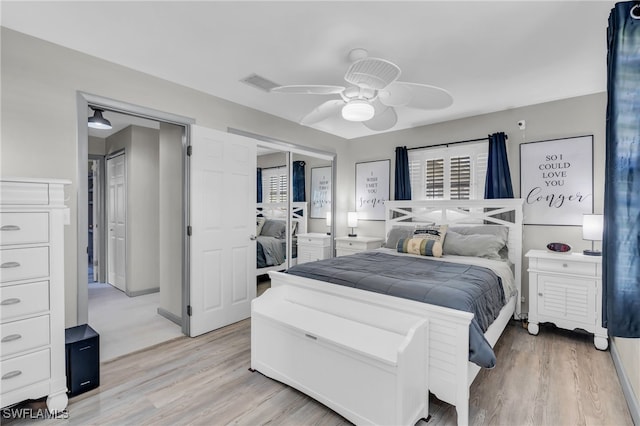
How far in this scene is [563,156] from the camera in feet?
11.3

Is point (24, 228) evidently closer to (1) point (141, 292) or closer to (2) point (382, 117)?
(2) point (382, 117)

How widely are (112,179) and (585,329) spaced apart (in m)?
6.65

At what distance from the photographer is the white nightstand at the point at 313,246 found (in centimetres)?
466

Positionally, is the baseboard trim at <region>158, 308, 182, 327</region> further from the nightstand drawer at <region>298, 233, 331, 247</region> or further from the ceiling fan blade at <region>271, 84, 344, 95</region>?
the ceiling fan blade at <region>271, 84, 344, 95</region>

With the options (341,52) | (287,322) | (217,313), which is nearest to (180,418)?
(287,322)

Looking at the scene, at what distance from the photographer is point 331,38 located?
2225 millimetres

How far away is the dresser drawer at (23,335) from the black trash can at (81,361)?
238 millimetres

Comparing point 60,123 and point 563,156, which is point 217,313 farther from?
point 563,156

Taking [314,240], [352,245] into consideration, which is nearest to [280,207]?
[314,240]

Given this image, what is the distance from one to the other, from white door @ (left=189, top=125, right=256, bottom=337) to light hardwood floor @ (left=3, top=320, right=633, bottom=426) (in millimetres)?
500

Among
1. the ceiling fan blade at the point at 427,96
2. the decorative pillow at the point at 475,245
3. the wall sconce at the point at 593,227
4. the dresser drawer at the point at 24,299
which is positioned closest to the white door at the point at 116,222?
the dresser drawer at the point at 24,299

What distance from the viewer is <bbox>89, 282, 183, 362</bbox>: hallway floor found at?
291 cm

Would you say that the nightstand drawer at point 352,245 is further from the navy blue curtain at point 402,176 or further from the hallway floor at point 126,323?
the hallway floor at point 126,323

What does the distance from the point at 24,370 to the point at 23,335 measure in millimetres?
210
